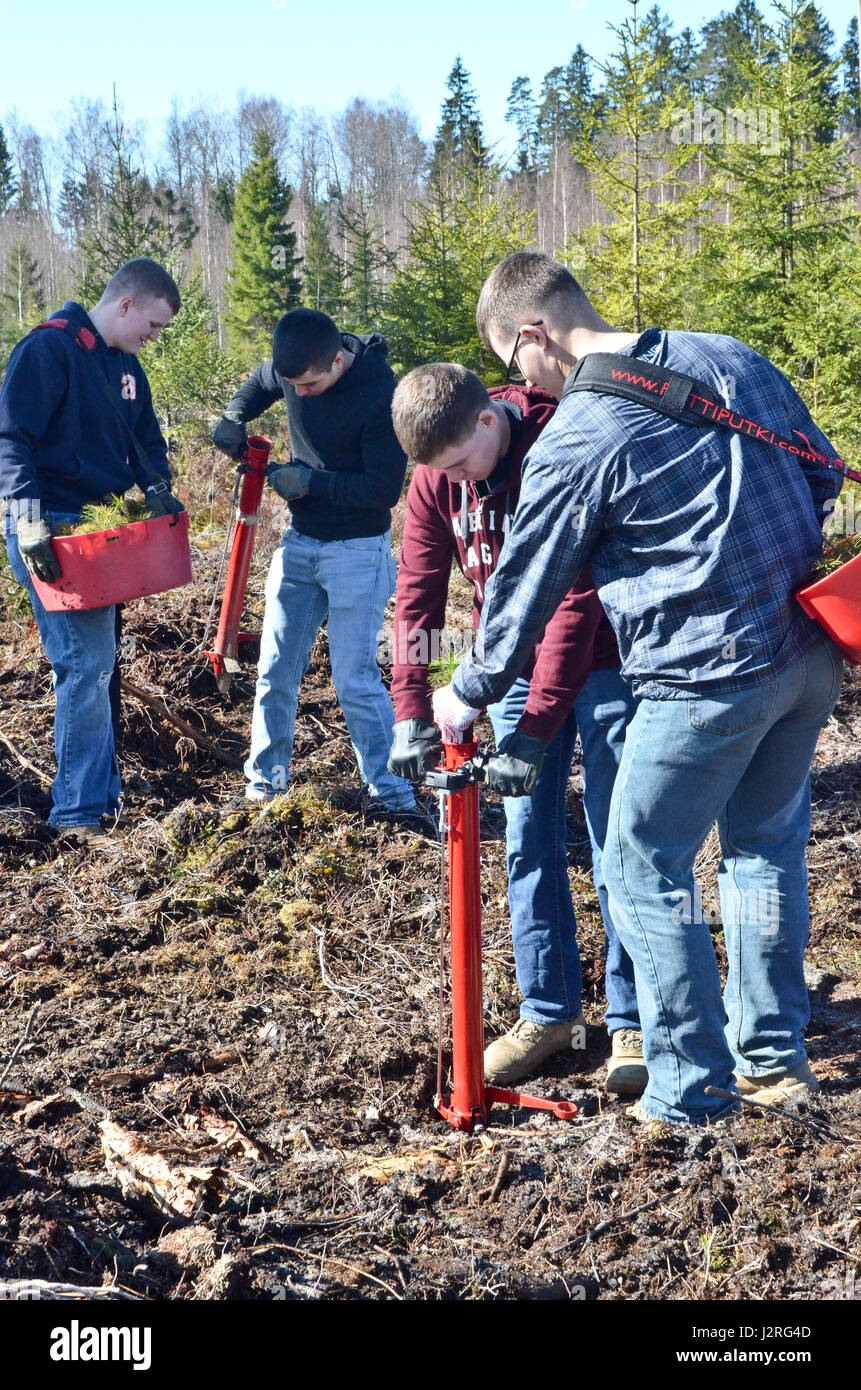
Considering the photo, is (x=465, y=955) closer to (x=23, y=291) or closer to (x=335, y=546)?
(x=335, y=546)

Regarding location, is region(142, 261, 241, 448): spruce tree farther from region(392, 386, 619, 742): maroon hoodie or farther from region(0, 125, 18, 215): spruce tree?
region(0, 125, 18, 215): spruce tree

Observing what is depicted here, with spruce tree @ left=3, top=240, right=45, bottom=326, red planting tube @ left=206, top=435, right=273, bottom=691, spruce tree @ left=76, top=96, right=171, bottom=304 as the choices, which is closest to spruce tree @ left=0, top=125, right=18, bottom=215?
spruce tree @ left=3, top=240, right=45, bottom=326

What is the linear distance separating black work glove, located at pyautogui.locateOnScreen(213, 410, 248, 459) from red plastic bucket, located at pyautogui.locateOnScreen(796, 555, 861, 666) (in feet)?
9.25

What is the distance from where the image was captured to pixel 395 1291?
6.89 feet

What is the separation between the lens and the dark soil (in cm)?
216

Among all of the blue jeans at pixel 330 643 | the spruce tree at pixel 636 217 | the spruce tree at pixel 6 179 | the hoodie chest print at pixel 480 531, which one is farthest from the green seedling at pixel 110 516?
the spruce tree at pixel 6 179

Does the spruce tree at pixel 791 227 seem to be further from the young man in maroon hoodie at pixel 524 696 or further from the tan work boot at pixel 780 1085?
the tan work boot at pixel 780 1085

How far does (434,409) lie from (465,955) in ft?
4.16

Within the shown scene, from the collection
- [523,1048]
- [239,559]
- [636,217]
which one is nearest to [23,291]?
[636,217]

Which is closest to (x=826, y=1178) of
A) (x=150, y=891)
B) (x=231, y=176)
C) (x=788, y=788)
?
(x=788, y=788)

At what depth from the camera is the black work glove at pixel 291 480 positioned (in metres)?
4.15

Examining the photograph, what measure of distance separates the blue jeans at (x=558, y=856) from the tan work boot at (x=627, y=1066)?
4 centimetres

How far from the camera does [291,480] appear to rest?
4.16m

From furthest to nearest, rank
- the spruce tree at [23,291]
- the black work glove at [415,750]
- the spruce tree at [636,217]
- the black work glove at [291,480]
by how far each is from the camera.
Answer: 1. the spruce tree at [23,291]
2. the spruce tree at [636,217]
3. the black work glove at [291,480]
4. the black work glove at [415,750]
